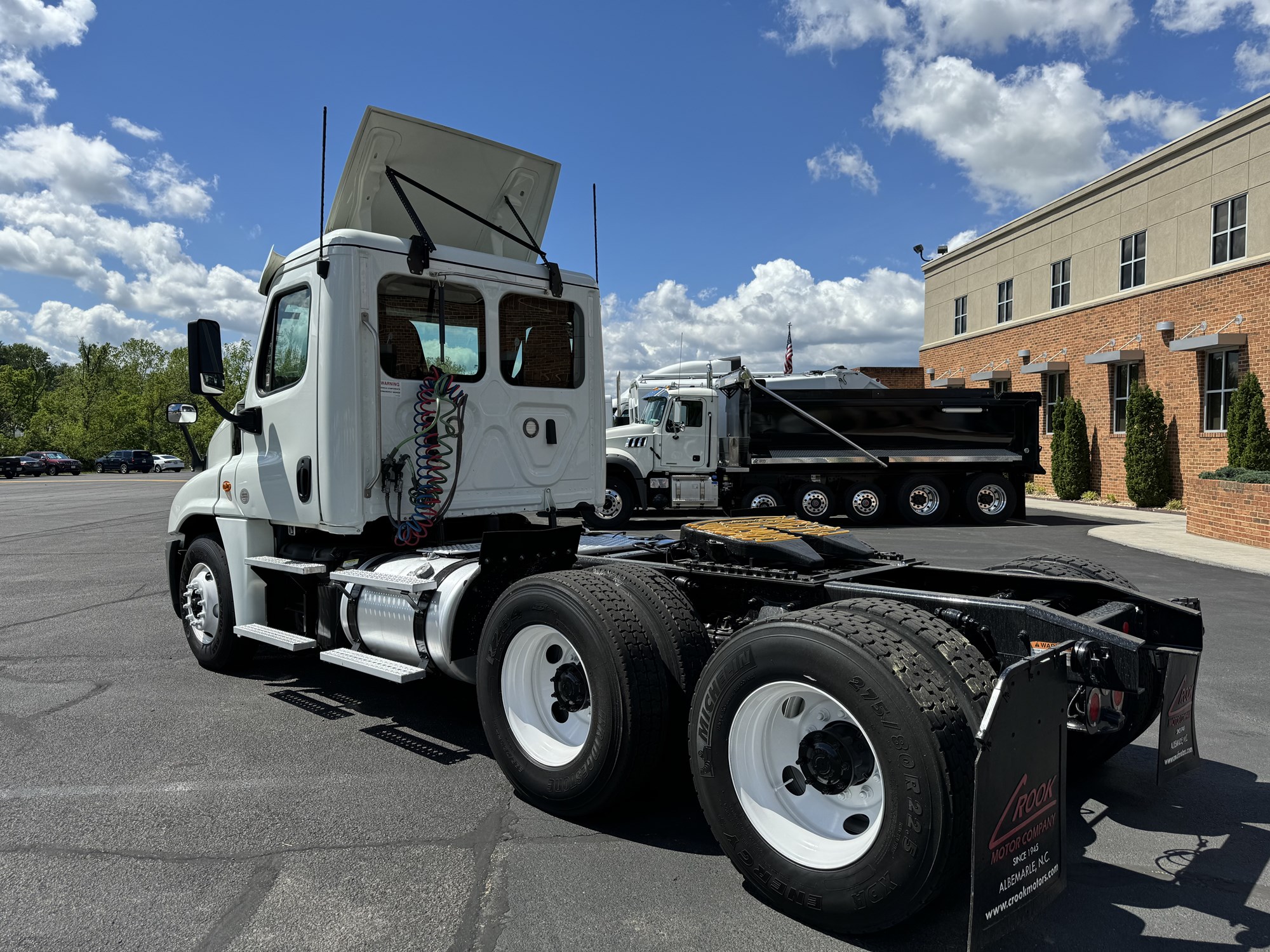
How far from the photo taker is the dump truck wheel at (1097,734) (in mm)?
3730

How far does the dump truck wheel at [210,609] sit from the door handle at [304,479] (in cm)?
108

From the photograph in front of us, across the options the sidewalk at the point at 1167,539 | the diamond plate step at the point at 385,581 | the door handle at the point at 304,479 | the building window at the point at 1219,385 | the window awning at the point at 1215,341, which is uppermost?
the window awning at the point at 1215,341

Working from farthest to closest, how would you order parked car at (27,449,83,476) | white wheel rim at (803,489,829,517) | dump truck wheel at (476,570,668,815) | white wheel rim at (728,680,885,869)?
parked car at (27,449,83,476), white wheel rim at (803,489,829,517), dump truck wheel at (476,570,668,815), white wheel rim at (728,680,885,869)

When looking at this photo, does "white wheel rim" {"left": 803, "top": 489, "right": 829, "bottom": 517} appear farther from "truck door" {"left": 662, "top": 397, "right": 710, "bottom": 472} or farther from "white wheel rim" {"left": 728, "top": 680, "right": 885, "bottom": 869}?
"white wheel rim" {"left": 728, "top": 680, "right": 885, "bottom": 869}

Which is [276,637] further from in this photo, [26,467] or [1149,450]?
[26,467]

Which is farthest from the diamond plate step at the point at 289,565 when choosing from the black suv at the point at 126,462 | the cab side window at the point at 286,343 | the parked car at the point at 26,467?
the black suv at the point at 126,462

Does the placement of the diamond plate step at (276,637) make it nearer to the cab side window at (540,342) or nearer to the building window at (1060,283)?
the cab side window at (540,342)

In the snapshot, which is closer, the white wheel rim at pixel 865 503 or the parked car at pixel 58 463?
the white wheel rim at pixel 865 503

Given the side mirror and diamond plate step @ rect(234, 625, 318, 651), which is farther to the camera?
the side mirror

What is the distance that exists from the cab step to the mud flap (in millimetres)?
2796

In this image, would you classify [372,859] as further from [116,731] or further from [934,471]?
[934,471]

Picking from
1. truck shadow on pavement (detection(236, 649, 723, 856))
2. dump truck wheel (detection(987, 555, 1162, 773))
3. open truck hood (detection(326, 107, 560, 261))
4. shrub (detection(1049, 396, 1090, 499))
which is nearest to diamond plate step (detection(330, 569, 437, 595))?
truck shadow on pavement (detection(236, 649, 723, 856))

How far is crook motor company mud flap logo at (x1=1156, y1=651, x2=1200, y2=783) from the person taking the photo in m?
3.12

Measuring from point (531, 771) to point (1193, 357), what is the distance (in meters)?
20.4
